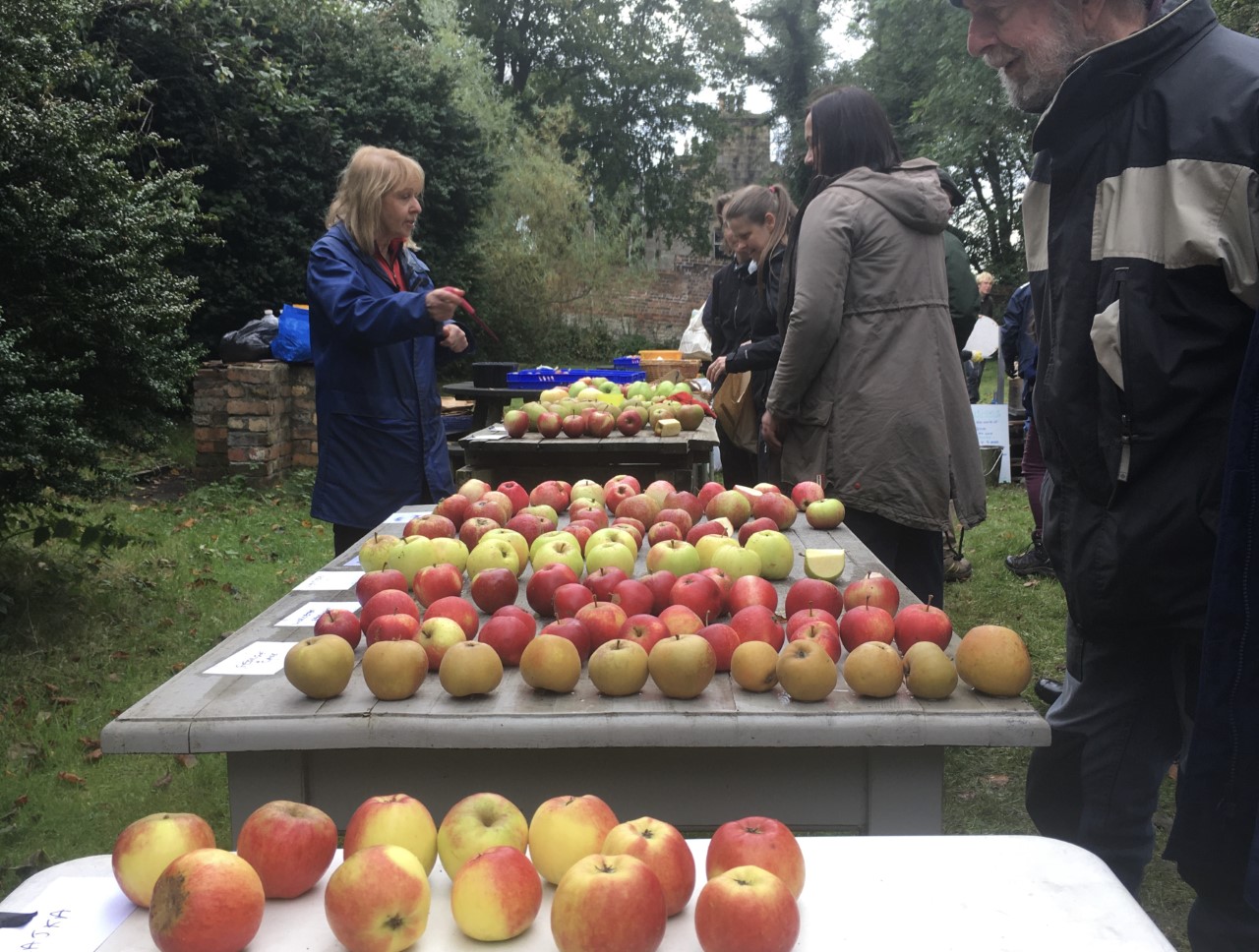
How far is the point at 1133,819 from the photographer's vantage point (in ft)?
7.19

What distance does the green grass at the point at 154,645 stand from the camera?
12.0 feet

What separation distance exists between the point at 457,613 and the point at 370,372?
2026 mm

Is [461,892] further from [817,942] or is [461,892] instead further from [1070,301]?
[1070,301]

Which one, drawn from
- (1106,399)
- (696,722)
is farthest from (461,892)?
(1106,399)

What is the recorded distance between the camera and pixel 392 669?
174 centimetres

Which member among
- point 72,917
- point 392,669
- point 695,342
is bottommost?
point 72,917

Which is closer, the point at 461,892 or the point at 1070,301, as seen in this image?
the point at 461,892

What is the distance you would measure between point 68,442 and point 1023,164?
28342mm

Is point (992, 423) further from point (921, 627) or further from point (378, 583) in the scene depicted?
point (378, 583)

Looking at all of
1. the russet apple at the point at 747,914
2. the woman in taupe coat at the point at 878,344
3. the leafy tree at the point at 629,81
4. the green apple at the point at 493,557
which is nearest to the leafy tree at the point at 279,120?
the woman in taupe coat at the point at 878,344

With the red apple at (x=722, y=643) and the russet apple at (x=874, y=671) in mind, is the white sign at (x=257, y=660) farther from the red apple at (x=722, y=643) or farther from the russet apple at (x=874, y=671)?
the russet apple at (x=874, y=671)

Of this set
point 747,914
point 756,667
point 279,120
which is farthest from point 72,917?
point 279,120

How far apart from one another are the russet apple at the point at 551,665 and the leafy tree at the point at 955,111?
24.2 meters

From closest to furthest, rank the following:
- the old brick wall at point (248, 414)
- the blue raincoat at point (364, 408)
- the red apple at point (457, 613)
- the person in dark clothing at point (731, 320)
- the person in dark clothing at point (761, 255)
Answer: the red apple at point (457, 613) → the blue raincoat at point (364, 408) → the person in dark clothing at point (761, 255) → the person in dark clothing at point (731, 320) → the old brick wall at point (248, 414)
